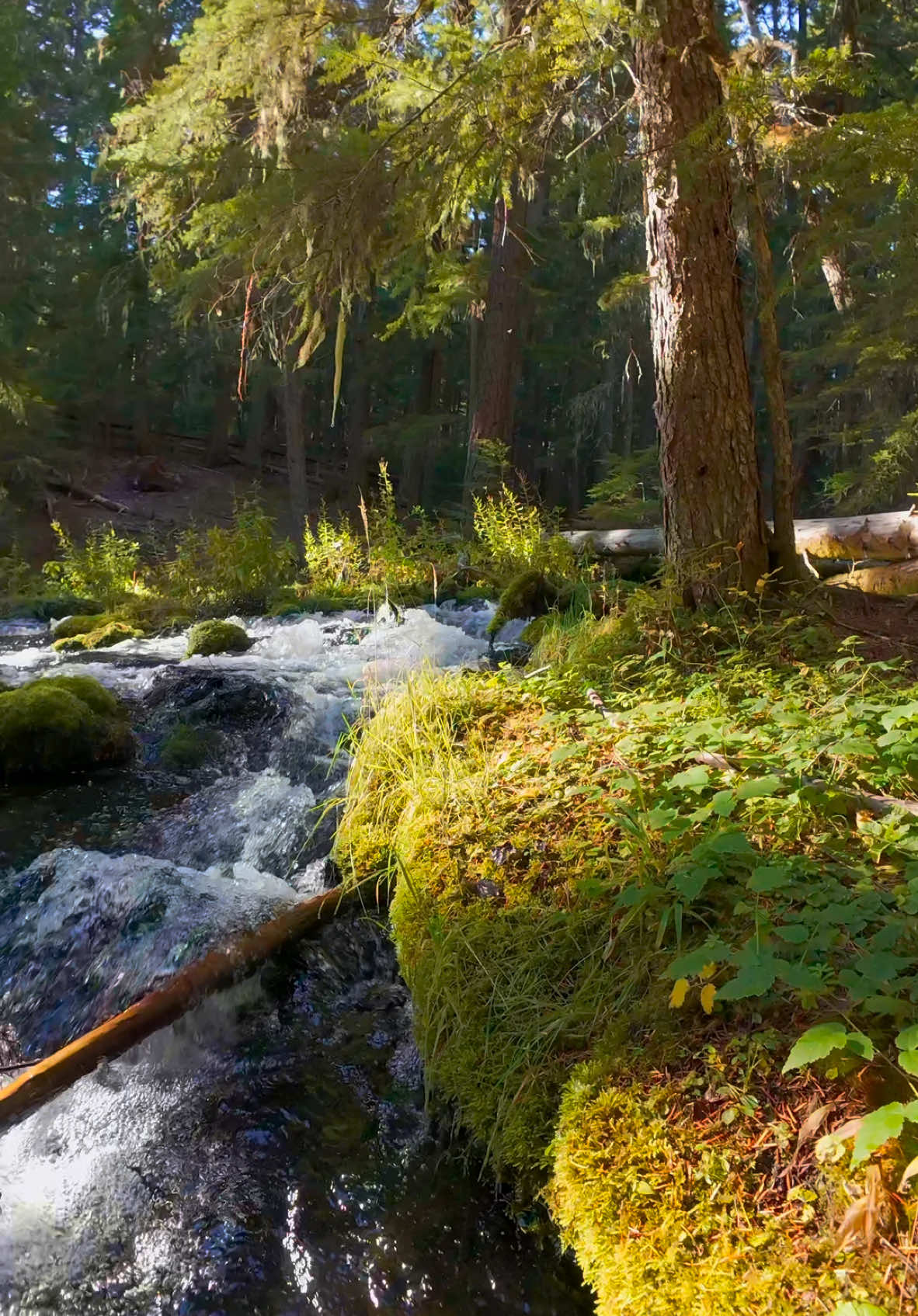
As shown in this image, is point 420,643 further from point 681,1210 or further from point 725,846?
point 681,1210

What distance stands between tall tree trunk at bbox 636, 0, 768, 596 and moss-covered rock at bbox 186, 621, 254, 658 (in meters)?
4.18

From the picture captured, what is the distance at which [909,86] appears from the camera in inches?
554

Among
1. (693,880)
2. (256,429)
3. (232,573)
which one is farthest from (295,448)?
(693,880)

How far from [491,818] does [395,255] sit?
4036mm

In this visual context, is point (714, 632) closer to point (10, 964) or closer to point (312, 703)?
point (312, 703)

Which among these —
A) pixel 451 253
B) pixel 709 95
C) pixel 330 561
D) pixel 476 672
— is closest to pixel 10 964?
pixel 476 672

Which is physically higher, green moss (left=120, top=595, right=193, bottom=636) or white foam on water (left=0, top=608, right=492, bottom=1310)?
green moss (left=120, top=595, right=193, bottom=636)

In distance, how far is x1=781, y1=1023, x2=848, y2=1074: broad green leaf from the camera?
1529 millimetres

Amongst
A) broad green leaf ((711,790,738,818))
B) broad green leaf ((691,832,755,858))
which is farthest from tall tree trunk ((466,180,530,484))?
broad green leaf ((691,832,755,858))

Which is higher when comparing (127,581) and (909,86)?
(909,86)

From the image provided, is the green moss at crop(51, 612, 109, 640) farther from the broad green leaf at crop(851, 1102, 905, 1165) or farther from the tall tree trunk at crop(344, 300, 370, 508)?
the tall tree trunk at crop(344, 300, 370, 508)

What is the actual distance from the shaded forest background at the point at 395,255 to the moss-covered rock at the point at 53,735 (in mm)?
2372

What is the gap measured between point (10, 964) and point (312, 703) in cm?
277

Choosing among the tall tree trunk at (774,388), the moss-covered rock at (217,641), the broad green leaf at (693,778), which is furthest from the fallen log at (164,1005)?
the moss-covered rock at (217,641)
